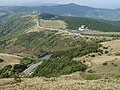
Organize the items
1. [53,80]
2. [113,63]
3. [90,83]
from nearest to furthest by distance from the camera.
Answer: [90,83] < [53,80] < [113,63]

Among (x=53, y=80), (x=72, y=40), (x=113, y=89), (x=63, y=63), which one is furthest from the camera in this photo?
(x=72, y=40)

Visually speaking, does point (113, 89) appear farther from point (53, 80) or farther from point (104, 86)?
point (53, 80)

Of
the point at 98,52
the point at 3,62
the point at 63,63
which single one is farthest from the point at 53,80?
the point at 3,62

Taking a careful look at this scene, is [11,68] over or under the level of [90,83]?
under

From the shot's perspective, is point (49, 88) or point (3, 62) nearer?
point (49, 88)

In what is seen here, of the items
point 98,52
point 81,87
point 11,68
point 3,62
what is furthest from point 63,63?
point 81,87

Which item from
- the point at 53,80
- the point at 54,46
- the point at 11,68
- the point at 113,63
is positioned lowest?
the point at 54,46

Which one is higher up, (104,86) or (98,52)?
(104,86)

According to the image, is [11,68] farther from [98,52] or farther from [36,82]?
[36,82]

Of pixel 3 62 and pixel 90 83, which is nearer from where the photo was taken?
pixel 90 83
